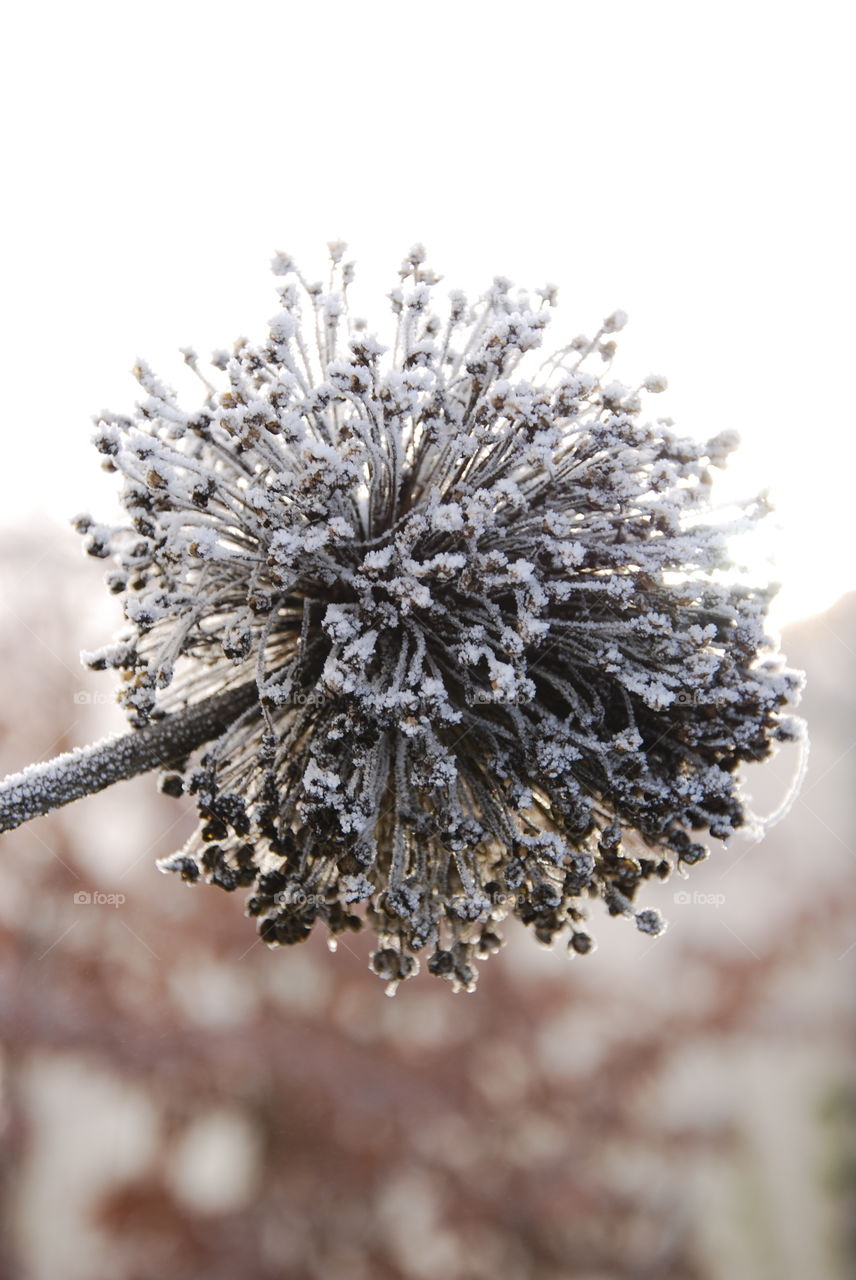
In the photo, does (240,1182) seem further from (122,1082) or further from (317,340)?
(317,340)

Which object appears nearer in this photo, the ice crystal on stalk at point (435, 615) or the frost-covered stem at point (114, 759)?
the frost-covered stem at point (114, 759)

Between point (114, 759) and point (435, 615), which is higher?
point (435, 615)

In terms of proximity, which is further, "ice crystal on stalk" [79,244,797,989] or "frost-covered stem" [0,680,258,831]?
"ice crystal on stalk" [79,244,797,989]

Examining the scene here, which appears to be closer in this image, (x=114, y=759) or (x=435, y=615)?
(x=114, y=759)
